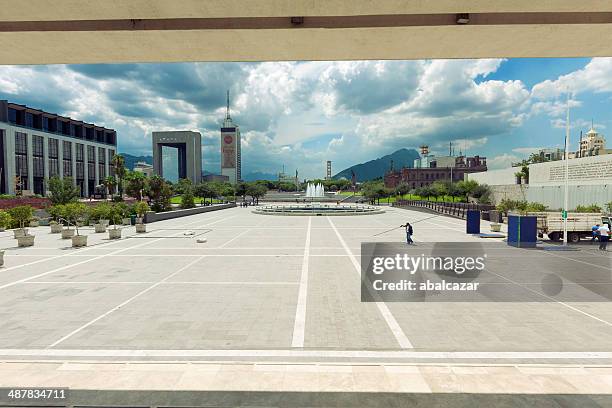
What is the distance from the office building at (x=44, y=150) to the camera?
7844 cm

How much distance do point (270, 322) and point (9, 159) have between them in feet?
336

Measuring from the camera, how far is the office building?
7844cm

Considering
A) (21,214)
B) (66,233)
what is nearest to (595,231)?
(66,233)

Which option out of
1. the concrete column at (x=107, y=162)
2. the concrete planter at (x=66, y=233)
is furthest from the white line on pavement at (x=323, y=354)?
the concrete column at (x=107, y=162)

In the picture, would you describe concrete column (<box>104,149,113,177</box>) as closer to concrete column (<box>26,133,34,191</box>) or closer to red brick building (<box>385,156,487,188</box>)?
concrete column (<box>26,133,34,191</box>)

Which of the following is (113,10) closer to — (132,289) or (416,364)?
(416,364)

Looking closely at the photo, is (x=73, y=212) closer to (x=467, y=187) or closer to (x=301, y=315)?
(x=301, y=315)

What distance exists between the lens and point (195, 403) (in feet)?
16.8

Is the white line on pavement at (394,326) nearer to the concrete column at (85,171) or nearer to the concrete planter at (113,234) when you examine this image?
the concrete planter at (113,234)

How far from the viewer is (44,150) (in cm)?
8838

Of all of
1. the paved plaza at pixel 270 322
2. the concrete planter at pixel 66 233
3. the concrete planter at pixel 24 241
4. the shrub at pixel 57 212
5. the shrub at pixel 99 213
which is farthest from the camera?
the shrub at pixel 57 212

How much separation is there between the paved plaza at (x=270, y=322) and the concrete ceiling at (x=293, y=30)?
6408 mm

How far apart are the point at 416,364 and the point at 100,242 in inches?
895

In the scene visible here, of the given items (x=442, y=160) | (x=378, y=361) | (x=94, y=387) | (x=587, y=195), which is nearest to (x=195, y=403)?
(x=94, y=387)
